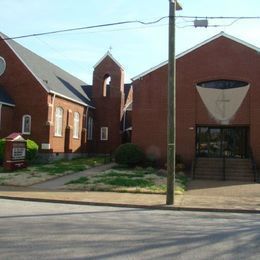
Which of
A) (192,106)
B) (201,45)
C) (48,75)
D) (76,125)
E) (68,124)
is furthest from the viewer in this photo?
(76,125)

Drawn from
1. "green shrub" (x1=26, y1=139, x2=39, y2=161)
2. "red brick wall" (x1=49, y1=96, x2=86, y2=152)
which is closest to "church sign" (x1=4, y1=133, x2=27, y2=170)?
"green shrub" (x1=26, y1=139, x2=39, y2=161)

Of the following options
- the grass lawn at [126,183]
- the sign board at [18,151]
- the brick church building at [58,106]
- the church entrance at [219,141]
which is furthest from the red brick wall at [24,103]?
the church entrance at [219,141]

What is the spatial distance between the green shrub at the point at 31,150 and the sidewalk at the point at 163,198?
1086 centimetres

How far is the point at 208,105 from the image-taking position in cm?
3228

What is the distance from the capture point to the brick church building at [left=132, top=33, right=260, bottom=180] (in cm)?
3177

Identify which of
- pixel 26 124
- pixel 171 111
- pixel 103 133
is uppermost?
pixel 26 124

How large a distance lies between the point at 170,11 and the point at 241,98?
15.0m

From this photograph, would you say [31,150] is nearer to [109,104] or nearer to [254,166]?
[254,166]

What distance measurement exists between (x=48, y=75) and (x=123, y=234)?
31.3 m

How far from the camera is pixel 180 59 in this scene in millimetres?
32812

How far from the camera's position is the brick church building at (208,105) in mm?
31766

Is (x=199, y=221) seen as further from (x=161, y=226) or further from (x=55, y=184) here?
(x=55, y=184)

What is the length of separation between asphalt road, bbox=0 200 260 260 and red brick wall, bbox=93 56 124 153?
30446 mm

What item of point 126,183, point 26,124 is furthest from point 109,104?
point 126,183
